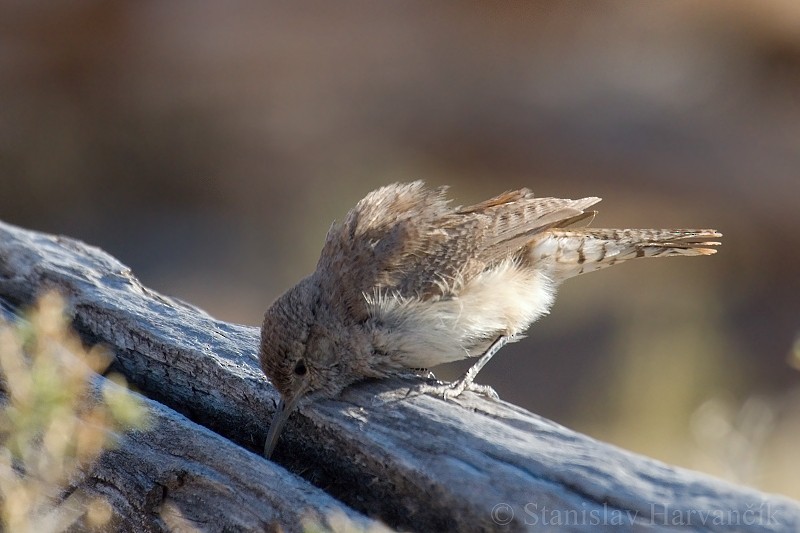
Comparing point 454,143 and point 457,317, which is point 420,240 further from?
point 454,143

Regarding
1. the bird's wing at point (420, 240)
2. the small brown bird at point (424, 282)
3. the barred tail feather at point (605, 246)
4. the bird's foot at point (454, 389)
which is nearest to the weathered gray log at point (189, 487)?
the small brown bird at point (424, 282)

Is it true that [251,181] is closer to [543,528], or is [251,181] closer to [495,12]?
[495,12]

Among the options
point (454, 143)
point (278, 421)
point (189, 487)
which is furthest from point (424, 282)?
point (454, 143)

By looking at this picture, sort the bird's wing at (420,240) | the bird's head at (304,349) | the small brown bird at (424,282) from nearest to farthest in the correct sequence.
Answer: the bird's head at (304,349), the small brown bird at (424,282), the bird's wing at (420,240)

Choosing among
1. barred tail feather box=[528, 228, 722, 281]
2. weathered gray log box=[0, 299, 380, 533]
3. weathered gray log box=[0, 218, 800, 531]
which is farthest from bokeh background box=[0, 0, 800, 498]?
weathered gray log box=[0, 299, 380, 533]

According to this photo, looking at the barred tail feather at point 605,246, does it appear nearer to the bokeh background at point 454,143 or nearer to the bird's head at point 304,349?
the bird's head at point 304,349
